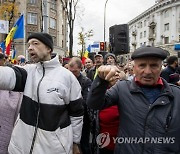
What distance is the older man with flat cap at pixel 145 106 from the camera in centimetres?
230

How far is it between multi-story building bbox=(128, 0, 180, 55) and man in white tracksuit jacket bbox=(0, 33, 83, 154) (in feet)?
177

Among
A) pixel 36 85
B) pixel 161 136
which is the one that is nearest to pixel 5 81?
pixel 36 85

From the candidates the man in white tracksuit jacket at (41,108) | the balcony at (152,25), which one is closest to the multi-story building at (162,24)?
the balcony at (152,25)

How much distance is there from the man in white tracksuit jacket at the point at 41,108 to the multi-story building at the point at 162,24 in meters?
54.1

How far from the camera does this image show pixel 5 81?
273 cm

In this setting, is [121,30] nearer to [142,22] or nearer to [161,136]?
[161,136]

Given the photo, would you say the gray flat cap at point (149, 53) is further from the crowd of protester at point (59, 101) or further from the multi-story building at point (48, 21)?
the multi-story building at point (48, 21)

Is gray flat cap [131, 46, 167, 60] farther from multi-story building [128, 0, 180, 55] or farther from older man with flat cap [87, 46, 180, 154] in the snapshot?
multi-story building [128, 0, 180, 55]

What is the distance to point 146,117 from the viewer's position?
2.31 metres

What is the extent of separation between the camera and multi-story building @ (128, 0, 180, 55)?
61.9m

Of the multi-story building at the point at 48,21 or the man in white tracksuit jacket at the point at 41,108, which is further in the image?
the multi-story building at the point at 48,21

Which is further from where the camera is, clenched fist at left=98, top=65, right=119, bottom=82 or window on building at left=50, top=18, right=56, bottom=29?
window on building at left=50, top=18, right=56, bottom=29

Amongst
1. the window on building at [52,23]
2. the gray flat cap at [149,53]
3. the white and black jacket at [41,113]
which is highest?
the window on building at [52,23]

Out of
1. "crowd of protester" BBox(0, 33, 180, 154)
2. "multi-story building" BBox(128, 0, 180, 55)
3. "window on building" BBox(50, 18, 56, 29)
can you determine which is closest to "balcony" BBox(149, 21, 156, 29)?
"multi-story building" BBox(128, 0, 180, 55)
